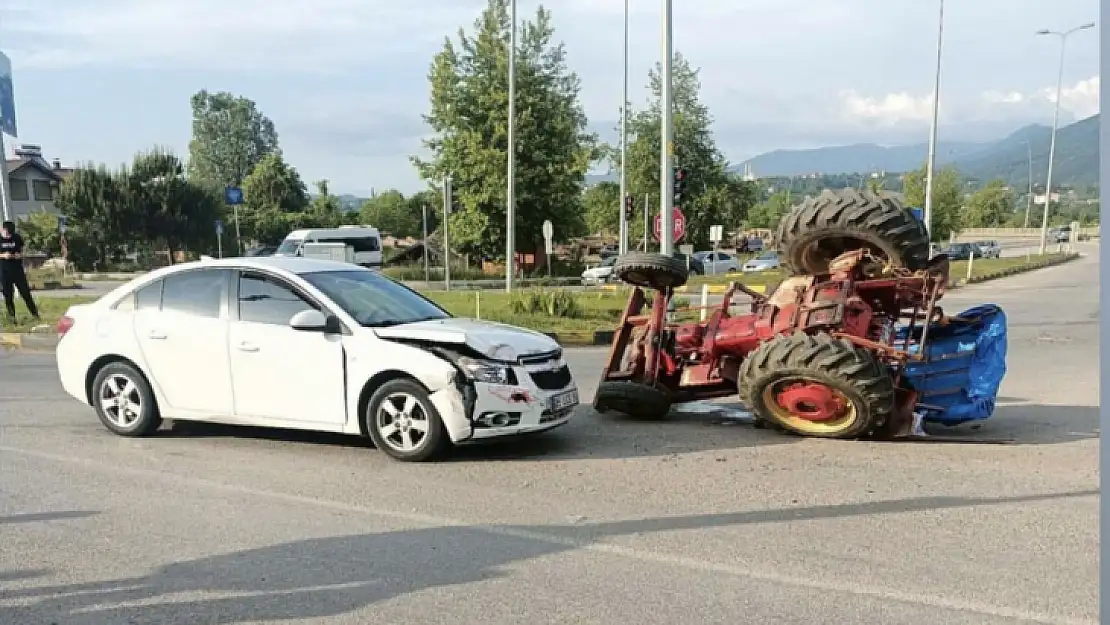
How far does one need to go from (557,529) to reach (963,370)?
14.3 ft

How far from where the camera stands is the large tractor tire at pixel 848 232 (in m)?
8.30

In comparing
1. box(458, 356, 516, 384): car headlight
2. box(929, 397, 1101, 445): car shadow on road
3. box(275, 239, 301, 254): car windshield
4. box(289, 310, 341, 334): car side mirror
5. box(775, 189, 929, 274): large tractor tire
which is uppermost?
box(775, 189, 929, 274): large tractor tire

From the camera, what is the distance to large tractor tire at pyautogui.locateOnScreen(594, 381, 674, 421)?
8.37 meters

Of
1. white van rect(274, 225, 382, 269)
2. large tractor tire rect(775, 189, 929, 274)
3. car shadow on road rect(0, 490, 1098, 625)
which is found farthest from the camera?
white van rect(274, 225, 382, 269)

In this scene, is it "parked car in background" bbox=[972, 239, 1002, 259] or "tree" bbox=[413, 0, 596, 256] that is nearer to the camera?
"tree" bbox=[413, 0, 596, 256]

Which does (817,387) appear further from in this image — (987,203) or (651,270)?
(987,203)

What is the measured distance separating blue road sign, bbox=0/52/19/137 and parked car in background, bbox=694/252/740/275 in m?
33.4

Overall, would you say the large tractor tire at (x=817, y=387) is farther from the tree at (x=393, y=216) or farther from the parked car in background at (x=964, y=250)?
the tree at (x=393, y=216)

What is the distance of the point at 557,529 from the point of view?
5.41 m

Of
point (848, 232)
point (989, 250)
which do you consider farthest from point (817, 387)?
point (989, 250)

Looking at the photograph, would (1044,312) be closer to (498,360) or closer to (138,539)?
(498,360)

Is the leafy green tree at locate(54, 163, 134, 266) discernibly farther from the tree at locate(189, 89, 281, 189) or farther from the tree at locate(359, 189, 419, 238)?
the tree at locate(189, 89, 281, 189)

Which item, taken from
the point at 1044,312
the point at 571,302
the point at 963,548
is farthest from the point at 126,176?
the point at 963,548

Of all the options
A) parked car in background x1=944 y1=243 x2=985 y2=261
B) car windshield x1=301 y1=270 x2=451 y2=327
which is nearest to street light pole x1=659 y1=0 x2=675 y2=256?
car windshield x1=301 y1=270 x2=451 y2=327
